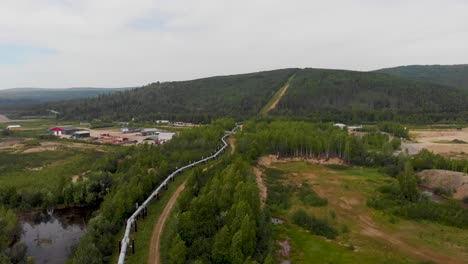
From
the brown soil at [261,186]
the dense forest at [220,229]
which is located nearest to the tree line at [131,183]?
the dense forest at [220,229]

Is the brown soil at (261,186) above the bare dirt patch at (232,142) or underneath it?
→ underneath

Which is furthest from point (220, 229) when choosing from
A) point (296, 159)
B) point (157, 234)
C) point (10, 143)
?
point (10, 143)

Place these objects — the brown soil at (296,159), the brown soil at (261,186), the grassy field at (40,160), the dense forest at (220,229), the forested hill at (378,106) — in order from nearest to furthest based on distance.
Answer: the dense forest at (220,229)
the brown soil at (261,186)
the grassy field at (40,160)
the brown soil at (296,159)
the forested hill at (378,106)

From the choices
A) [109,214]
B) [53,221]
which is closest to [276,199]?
[109,214]

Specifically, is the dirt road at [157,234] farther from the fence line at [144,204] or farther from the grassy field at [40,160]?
the grassy field at [40,160]

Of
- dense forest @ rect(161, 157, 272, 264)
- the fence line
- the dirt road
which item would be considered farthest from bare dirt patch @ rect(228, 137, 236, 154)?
dense forest @ rect(161, 157, 272, 264)

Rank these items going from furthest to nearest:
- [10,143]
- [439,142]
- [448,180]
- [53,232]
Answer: [10,143] → [439,142] → [448,180] → [53,232]

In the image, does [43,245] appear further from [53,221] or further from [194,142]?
[194,142]

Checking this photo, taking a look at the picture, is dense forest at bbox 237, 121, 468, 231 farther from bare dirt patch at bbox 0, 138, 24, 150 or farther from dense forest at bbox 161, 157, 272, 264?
bare dirt patch at bbox 0, 138, 24, 150

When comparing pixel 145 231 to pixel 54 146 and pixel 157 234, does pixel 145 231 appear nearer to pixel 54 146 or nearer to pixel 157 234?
pixel 157 234
